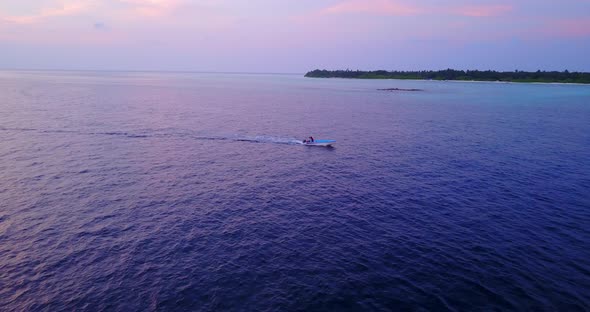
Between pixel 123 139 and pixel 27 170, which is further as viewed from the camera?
pixel 123 139

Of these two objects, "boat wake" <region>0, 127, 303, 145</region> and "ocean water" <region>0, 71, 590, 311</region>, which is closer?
"ocean water" <region>0, 71, 590, 311</region>

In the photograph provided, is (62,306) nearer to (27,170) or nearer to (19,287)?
(19,287)

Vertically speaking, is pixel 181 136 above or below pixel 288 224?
above

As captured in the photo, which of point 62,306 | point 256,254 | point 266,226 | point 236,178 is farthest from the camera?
point 236,178

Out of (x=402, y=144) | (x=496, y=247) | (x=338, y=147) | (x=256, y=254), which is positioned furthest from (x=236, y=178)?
(x=402, y=144)

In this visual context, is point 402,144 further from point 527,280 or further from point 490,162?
point 527,280

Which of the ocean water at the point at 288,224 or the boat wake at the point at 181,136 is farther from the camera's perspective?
the boat wake at the point at 181,136

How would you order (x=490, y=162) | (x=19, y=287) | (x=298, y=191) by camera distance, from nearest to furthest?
(x=19, y=287), (x=298, y=191), (x=490, y=162)

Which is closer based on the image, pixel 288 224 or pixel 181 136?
pixel 288 224
